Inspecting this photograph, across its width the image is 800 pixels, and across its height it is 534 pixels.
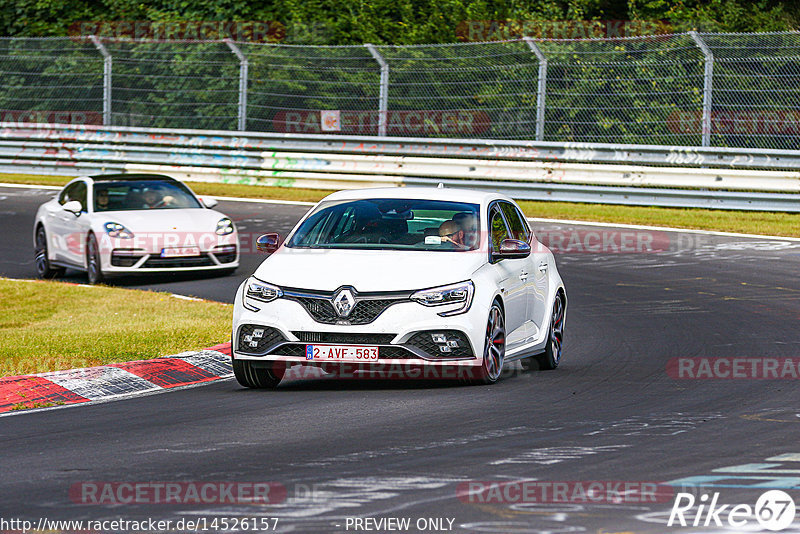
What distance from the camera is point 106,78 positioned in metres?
31.1

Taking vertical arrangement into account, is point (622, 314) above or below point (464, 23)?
below

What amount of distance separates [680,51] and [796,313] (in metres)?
11.0

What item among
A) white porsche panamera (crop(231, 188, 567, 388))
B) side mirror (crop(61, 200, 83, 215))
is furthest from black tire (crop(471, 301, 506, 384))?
side mirror (crop(61, 200, 83, 215))

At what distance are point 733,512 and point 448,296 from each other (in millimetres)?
3970

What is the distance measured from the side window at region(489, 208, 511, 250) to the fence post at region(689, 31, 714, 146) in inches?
528

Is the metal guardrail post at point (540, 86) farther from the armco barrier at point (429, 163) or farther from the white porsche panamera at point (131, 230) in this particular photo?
the white porsche panamera at point (131, 230)

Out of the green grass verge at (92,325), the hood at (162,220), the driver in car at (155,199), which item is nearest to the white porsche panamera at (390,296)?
the green grass verge at (92,325)

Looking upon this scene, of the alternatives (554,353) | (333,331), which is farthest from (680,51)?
(333,331)

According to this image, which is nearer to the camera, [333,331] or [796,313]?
[333,331]

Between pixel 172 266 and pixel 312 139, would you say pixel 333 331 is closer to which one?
pixel 172 266

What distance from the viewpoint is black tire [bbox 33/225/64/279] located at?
19141 millimetres

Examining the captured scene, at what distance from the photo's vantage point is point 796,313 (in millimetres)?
14297

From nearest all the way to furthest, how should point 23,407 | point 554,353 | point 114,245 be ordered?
point 23,407
point 554,353
point 114,245

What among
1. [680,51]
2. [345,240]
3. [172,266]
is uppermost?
[680,51]
